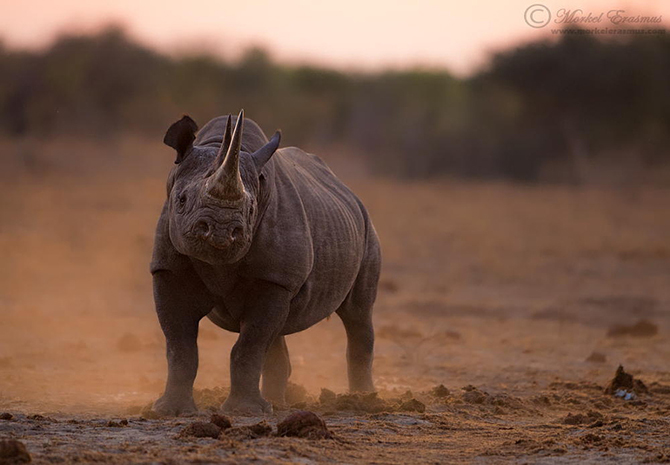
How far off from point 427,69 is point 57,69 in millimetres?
24877

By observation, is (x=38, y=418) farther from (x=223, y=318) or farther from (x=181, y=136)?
(x=181, y=136)

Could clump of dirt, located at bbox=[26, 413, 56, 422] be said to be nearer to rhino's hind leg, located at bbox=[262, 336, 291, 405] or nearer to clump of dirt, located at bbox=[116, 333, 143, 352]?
rhino's hind leg, located at bbox=[262, 336, 291, 405]

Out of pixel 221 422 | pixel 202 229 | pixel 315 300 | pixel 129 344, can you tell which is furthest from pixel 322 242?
pixel 129 344

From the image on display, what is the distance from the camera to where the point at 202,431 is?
5.58 metres

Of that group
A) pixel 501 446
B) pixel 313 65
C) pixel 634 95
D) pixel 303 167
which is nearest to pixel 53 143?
pixel 634 95

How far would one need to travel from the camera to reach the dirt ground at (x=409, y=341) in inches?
234

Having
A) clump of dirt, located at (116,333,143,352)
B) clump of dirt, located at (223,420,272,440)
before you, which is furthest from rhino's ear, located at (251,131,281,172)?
clump of dirt, located at (116,333,143,352)

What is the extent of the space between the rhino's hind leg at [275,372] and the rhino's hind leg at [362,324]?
65 cm

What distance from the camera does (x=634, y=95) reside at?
116 ft

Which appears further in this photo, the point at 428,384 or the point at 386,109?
the point at 386,109

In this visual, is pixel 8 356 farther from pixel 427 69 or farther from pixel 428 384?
pixel 427 69

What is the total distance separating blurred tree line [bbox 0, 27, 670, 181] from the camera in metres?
34.6

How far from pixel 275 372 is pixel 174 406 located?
119 cm

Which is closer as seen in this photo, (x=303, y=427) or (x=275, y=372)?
(x=303, y=427)
